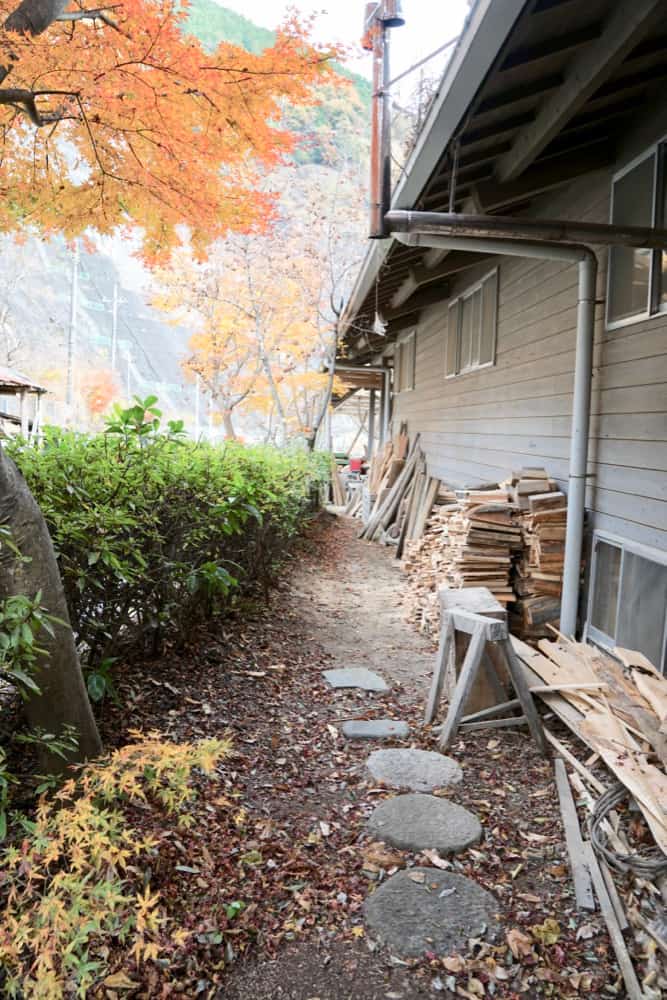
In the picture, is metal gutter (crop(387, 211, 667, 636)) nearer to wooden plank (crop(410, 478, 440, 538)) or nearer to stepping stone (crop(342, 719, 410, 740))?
stepping stone (crop(342, 719, 410, 740))

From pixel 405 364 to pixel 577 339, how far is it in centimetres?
1046

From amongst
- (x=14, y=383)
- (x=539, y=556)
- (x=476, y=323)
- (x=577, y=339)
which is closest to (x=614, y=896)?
(x=539, y=556)

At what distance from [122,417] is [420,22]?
4556mm

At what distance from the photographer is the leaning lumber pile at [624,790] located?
8.38 feet

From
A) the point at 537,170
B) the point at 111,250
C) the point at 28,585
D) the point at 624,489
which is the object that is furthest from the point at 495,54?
the point at 111,250

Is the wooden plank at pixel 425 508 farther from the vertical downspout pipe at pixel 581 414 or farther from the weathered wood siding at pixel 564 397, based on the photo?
the vertical downspout pipe at pixel 581 414

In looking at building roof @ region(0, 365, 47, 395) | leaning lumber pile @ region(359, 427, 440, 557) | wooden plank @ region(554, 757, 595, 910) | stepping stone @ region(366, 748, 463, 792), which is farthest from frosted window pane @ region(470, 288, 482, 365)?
building roof @ region(0, 365, 47, 395)

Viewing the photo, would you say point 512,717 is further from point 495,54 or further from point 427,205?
point 427,205

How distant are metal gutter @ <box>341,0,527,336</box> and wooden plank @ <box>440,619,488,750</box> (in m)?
3.13

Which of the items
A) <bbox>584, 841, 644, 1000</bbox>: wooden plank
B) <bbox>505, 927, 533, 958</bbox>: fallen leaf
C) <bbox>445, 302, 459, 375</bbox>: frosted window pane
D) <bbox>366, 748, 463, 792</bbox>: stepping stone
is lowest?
<bbox>366, 748, 463, 792</bbox>: stepping stone

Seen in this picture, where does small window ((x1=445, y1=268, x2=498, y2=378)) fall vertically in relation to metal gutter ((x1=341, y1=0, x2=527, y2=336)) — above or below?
below

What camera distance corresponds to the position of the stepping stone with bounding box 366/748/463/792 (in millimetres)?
3760

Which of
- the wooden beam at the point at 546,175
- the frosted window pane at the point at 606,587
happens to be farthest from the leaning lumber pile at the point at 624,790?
the wooden beam at the point at 546,175

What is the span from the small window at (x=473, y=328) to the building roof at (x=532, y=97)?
170 cm
